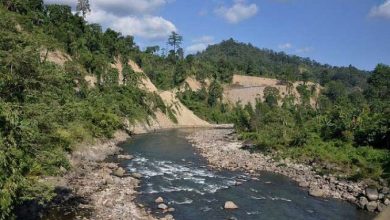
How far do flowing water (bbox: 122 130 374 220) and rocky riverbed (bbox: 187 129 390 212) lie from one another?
135 cm

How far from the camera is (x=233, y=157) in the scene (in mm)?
52281

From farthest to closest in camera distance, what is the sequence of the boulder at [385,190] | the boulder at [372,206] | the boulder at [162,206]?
the boulder at [385,190], the boulder at [372,206], the boulder at [162,206]

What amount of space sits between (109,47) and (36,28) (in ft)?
86.7

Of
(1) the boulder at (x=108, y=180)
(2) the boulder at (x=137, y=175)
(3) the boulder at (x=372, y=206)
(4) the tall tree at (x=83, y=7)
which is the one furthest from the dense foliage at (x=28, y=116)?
(4) the tall tree at (x=83, y=7)

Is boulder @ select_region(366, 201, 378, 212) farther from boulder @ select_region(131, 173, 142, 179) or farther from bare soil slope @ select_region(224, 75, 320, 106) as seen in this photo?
bare soil slope @ select_region(224, 75, 320, 106)

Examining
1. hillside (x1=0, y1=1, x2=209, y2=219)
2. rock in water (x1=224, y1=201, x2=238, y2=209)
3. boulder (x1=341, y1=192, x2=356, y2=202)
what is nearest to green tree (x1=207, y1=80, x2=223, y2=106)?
hillside (x1=0, y1=1, x2=209, y2=219)

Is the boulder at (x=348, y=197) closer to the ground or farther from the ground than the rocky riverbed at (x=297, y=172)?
closer to the ground

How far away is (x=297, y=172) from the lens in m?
44.3

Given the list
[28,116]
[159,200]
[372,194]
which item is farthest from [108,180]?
[372,194]

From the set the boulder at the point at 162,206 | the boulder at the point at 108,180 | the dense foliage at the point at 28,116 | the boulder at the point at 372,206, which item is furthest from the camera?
the boulder at the point at 108,180

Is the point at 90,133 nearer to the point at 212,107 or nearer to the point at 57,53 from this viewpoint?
the point at 57,53

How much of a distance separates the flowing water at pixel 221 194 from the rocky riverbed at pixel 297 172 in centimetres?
135

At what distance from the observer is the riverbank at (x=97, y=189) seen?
26984 millimetres

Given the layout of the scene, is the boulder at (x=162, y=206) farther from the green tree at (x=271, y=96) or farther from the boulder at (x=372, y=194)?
the green tree at (x=271, y=96)
